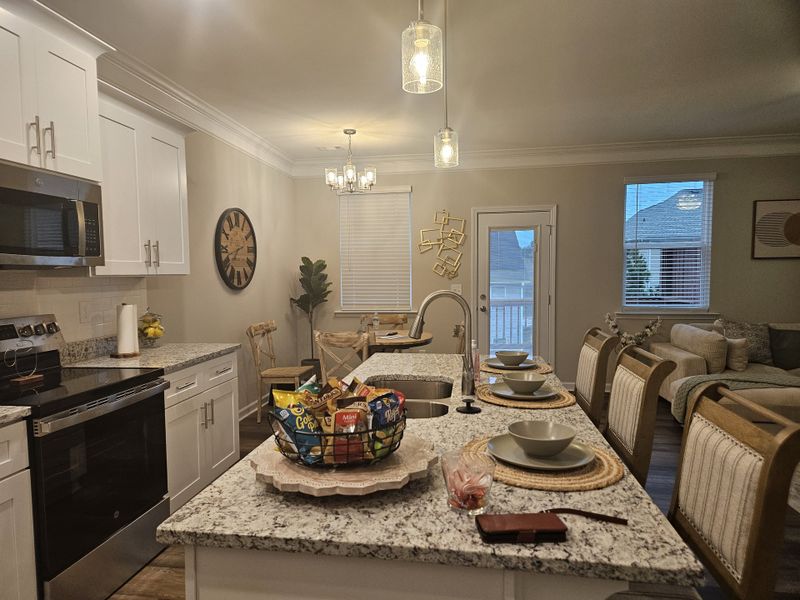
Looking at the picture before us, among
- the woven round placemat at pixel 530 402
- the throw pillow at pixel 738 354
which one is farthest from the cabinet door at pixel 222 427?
the throw pillow at pixel 738 354

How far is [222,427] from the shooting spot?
3.11 meters

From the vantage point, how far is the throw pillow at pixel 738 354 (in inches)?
169

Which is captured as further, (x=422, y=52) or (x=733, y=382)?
(x=733, y=382)

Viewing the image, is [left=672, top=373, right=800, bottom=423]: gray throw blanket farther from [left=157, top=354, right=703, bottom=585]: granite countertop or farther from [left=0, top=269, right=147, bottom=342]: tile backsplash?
[left=0, top=269, right=147, bottom=342]: tile backsplash

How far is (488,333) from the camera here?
5.66 metres

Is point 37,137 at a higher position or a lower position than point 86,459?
higher

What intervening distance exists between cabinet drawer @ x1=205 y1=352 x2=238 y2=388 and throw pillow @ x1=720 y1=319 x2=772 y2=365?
14.6ft

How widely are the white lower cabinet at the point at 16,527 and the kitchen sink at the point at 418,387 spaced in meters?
1.30

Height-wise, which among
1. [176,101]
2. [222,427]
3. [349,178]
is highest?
[176,101]

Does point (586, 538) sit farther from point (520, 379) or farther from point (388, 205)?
point (388, 205)

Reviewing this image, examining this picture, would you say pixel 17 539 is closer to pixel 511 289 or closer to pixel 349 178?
pixel 349 178

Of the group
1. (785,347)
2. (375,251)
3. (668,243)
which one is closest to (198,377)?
(375,251)

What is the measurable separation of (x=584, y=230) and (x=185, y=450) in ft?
14.7

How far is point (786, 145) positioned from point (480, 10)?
169 inches
